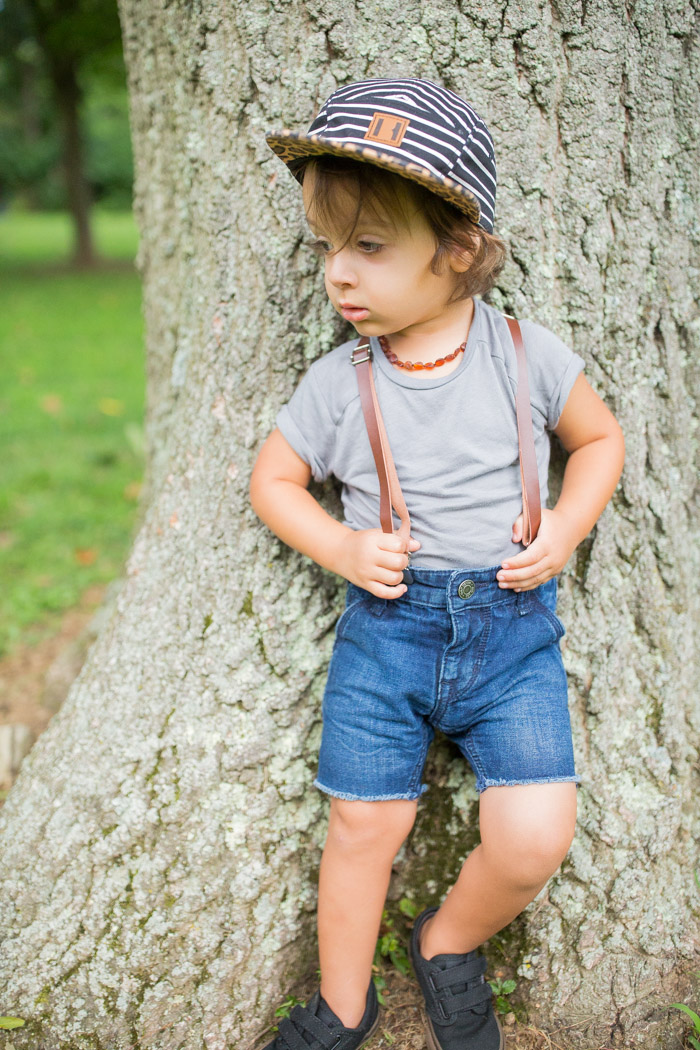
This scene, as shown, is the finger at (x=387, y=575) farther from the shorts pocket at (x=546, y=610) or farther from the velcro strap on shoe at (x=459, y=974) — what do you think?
the velcro strap on shoe at (x=459, y=974)

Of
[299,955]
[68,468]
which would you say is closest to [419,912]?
[299,955]


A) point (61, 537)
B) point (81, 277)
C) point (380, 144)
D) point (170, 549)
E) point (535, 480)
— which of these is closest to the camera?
point (380, 144)

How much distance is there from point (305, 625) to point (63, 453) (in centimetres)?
377

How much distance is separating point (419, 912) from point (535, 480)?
111cm

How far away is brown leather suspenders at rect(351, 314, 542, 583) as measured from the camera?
1.73 metres

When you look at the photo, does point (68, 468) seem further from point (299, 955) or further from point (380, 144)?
point (380, 144)

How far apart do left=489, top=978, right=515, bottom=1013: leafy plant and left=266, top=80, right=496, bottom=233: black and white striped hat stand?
1.68m

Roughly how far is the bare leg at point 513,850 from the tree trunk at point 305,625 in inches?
9.3

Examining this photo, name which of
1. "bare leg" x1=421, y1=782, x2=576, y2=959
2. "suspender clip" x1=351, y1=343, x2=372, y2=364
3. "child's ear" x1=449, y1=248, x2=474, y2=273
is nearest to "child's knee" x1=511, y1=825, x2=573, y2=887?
"bare leg" x1=421, y1=782, x2=576, y2=959

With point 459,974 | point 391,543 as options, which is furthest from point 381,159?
point 459,974

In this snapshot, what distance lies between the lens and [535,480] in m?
1.75

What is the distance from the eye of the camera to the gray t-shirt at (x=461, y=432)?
1.74m

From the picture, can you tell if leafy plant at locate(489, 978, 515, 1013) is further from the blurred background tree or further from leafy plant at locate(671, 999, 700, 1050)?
the blurred background tree

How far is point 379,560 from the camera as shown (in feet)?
5.56
